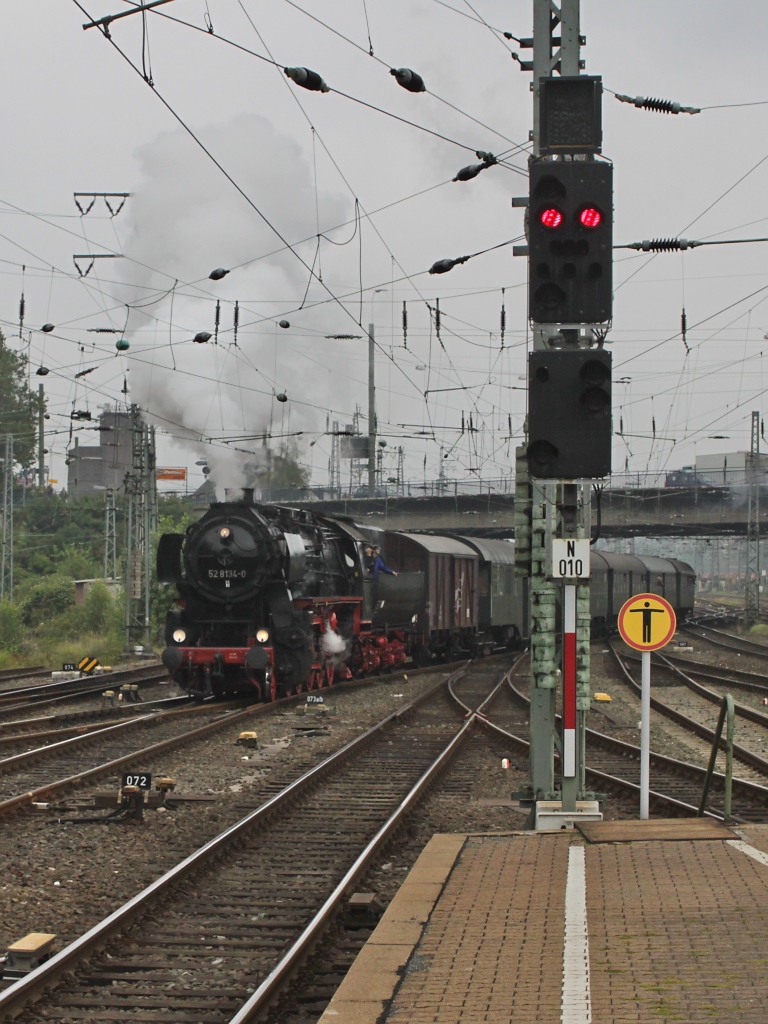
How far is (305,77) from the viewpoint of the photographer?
10.9 m

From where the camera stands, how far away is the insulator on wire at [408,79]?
11164 mm

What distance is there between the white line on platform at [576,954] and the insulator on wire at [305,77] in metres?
7.31

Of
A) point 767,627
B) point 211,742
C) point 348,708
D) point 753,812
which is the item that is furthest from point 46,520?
point 753,812

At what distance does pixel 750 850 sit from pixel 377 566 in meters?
19.5

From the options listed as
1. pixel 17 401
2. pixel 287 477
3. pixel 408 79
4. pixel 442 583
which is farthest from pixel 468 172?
pixel 17 401

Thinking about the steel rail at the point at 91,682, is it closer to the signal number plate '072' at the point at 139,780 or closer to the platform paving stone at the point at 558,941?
the signal number plate '072' at the point at 139,780

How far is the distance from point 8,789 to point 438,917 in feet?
22.1

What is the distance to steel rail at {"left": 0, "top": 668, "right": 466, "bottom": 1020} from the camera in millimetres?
5594

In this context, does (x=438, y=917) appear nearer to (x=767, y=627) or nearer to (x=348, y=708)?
(x=348, y=708)

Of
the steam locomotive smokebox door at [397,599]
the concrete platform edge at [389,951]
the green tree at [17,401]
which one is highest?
the green tree at [17,401]

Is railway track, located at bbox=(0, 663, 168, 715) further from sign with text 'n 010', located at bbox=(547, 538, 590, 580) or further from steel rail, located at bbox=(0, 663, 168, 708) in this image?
sign with text 'n 010', located at bbox=(547, 538, 590, 580)

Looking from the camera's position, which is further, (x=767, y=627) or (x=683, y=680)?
(x=767, y=627)

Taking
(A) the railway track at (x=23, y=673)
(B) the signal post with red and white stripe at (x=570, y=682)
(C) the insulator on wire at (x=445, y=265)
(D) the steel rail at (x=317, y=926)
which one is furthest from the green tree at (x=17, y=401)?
(B) the signal post with red and white stripe at (x=570, y=682)

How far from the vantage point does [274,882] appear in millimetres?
8281
